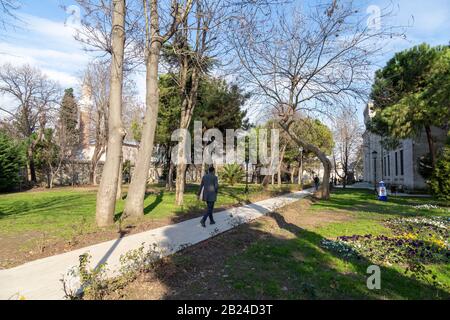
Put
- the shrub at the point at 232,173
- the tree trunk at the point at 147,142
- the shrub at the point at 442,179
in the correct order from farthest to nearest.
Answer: the shrub at the point at 232,173 < the shrub at the point at 442,179 < the tree trunk at the point at 147,142

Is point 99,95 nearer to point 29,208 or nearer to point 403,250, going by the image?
point 29,208

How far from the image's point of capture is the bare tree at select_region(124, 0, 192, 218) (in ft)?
33.7

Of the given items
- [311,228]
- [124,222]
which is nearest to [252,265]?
[311,228]

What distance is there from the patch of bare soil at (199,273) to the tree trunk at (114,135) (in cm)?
316

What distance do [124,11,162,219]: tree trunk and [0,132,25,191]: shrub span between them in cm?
1974

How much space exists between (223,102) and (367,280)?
23.7 m

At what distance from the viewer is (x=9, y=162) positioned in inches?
992

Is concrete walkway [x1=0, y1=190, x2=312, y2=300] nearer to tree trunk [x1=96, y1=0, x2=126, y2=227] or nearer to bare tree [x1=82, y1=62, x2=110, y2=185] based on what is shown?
tree trunk [x1=96, y1=0, x2=126, y2=227]

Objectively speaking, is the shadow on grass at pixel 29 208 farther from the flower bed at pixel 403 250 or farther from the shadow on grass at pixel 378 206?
the shadow on grass at pixel 378 206

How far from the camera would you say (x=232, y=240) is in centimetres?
749

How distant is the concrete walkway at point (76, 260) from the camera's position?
14.3 feet

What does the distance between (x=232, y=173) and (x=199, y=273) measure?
3953cm

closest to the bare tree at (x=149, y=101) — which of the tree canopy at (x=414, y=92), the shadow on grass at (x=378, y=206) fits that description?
the shadow on grass at (x=378, y=206)

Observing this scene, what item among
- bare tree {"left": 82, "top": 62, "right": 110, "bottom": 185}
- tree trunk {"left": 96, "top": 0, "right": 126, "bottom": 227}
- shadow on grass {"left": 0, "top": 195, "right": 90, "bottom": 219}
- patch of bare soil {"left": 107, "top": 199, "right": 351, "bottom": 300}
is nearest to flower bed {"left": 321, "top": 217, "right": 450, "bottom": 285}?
patch of bare soil {"left": 107, "top": 199, "right": 351, "bottom": 300}
